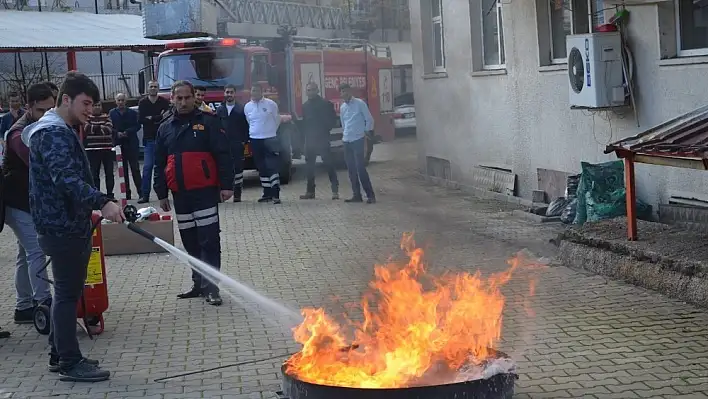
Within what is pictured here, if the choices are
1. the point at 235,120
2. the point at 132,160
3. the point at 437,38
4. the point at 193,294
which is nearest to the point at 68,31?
the point at 132,160

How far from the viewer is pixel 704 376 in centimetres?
583

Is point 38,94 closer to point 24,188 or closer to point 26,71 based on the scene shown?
point 24,188

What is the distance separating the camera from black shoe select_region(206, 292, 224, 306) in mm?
8562

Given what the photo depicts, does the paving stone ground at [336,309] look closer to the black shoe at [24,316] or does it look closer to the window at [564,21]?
the black shoe at [24,316]

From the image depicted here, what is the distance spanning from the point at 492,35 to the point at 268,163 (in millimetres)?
4139

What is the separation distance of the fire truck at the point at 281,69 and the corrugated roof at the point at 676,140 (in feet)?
34.1

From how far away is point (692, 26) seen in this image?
10133mm

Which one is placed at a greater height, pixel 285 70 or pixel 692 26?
pixel 285 70

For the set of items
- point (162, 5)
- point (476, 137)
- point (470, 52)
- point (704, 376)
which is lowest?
point (704, 376)

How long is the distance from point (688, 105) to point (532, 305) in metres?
3.27

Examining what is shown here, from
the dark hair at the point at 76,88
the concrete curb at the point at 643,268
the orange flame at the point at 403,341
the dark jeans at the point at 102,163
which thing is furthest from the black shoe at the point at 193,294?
the dark jeans at the point at 102,163

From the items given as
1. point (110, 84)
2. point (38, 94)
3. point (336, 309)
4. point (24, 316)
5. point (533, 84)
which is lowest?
point (336, 309)

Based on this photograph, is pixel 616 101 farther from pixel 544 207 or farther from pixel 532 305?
pixel 532 305

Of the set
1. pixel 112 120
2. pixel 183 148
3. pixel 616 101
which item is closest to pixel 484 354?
pixel 183 148
